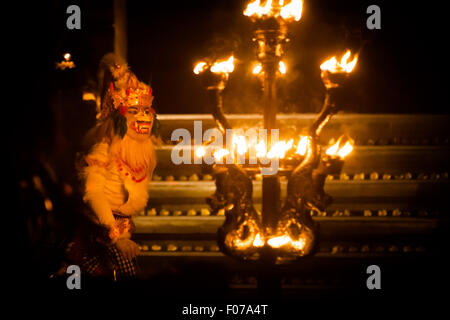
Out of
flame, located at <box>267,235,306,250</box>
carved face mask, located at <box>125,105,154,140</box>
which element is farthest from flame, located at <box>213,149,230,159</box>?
carved face mask, located at <box>125,105,154,140</box>

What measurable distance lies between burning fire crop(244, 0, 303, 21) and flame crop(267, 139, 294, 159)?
4.02ft

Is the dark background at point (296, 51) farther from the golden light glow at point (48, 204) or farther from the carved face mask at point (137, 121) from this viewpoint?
the carved face mask at point (137, 121)

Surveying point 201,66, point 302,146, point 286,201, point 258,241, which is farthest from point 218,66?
point 258,241

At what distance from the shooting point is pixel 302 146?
5.02m

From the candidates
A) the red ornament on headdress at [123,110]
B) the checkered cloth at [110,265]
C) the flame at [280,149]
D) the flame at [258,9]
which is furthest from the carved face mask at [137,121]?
the flame at [258,9]

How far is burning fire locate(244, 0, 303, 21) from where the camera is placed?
4.52 m

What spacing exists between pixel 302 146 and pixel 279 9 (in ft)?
4.61

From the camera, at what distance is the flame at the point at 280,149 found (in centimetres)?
475

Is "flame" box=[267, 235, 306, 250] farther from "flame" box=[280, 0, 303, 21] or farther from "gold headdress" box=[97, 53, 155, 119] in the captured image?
"flame" box=[280, 0, 303, 21]

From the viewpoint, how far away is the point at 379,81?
7859mm
